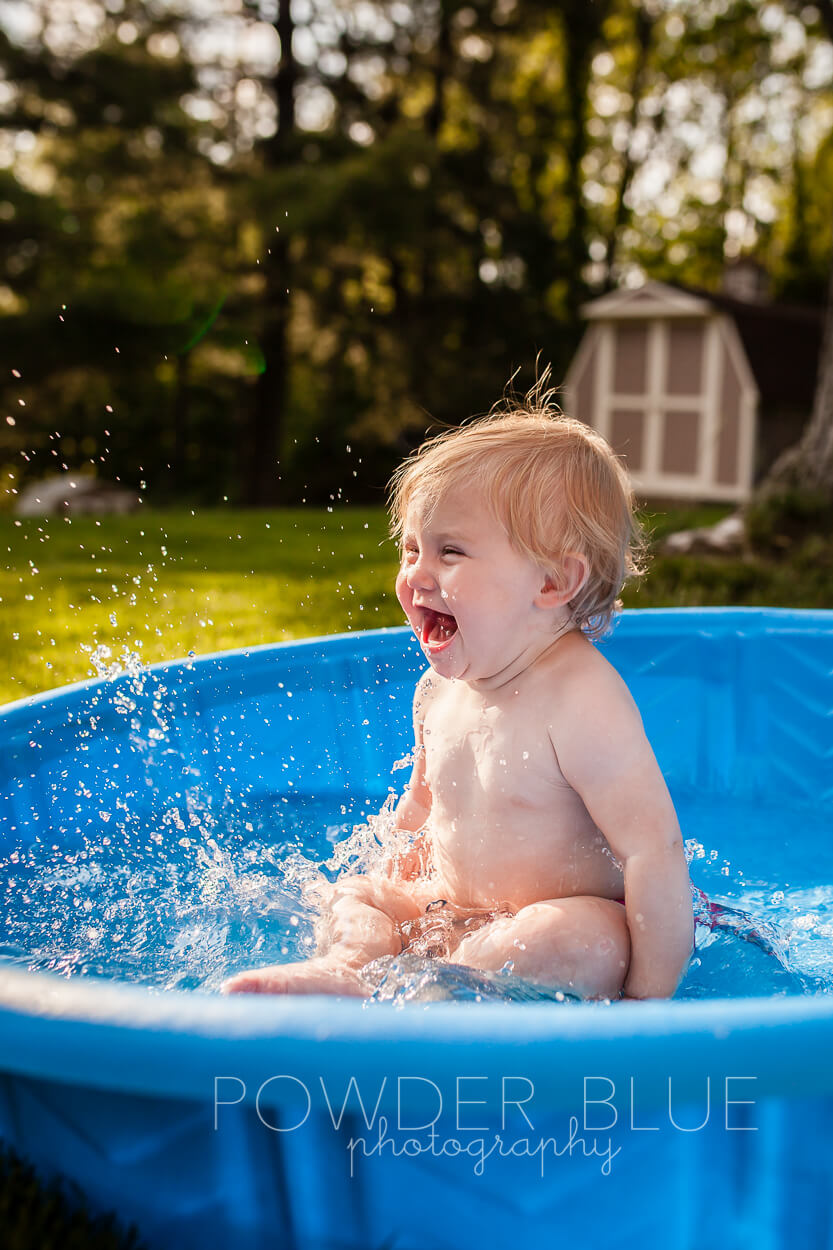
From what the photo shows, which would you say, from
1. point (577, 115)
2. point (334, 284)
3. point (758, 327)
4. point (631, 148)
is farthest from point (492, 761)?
point (631, 148)

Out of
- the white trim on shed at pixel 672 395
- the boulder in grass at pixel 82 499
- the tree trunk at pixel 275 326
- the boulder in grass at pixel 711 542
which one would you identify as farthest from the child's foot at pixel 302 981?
the white trim on shed at pixel 672 395

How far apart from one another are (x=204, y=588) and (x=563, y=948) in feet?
12.8

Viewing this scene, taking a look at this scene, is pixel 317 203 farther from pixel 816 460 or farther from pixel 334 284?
pixel 816 460

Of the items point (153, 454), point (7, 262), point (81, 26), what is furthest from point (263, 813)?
point (153, 454)

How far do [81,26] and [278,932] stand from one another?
10951 millimetres

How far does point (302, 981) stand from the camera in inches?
52.9

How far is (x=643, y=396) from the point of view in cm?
1267

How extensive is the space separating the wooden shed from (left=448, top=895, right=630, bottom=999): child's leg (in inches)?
422

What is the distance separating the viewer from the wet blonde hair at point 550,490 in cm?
159

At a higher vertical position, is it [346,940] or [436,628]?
[436,628]

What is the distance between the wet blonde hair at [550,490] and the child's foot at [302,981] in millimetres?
613

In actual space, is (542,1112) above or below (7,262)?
below

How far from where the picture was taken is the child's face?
1585 mm

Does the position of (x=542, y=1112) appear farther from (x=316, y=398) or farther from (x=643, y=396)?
(x=316, y=398)
